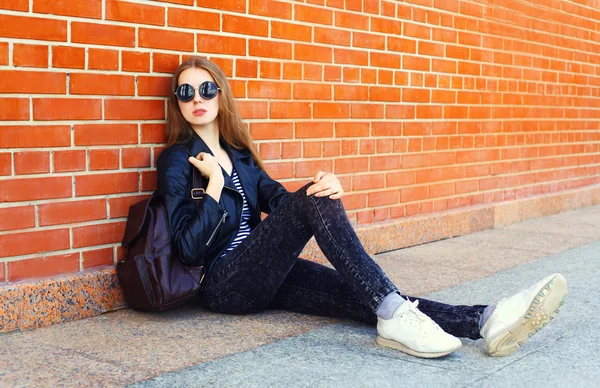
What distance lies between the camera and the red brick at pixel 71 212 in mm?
3514

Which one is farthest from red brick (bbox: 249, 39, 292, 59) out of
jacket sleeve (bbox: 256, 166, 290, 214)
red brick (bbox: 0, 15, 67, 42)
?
red brick (bbox: 0, 15, 67, 42)

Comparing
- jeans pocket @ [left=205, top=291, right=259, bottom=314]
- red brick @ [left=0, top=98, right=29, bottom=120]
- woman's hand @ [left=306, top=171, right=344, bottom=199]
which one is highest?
red brick @ [left=0, top=98, right=29, bottom=120]

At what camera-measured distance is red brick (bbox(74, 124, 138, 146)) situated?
3605 millimetres

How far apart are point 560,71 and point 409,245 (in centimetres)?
314

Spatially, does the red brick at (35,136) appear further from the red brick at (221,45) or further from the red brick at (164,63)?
the red brick at (221,45)

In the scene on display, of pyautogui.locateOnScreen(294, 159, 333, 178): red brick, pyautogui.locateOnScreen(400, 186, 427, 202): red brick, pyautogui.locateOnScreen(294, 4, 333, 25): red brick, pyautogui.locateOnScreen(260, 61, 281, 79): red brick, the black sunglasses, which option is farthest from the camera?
pyautogui.locateOnScreen(400, 186, 427, 202): red brick

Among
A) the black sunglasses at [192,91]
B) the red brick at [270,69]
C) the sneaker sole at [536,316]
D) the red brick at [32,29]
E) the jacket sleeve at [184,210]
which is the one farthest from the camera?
the red brick at [270,69]

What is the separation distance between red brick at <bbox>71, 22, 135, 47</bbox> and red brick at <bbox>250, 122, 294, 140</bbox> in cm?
99

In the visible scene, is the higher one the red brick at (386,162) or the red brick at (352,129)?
the red brick at (352,129)

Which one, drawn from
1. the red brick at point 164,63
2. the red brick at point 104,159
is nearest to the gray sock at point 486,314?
the red brick at point 104,159

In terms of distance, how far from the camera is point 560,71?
786 centimetres

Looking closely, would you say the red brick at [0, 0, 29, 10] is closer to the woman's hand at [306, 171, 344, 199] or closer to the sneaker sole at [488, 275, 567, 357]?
the woman's hand at [306, 171, 344, 199]

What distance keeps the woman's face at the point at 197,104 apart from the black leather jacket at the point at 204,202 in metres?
0.10

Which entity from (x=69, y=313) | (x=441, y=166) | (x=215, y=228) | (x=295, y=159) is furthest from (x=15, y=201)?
(x=441, y=166)
